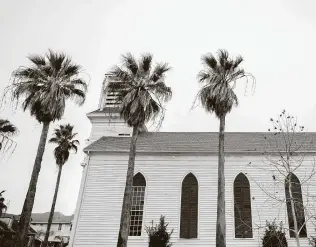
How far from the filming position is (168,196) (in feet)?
83.0

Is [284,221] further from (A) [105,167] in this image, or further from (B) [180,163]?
(A) [105,167]

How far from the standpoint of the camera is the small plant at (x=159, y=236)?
75.7 ft

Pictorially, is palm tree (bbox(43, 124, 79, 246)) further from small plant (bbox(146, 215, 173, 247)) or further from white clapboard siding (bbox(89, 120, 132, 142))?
small plant (bbox(146, 215, 173, 247))

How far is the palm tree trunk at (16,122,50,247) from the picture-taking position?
15.4 meters

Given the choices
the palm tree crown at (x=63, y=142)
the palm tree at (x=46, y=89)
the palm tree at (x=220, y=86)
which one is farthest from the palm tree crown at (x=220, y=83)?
the palm tree crown at (x=63, y=142)

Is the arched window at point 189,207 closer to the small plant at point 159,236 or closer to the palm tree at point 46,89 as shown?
the small plant at point 159,236

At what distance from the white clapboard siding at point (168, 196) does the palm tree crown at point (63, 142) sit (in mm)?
8492

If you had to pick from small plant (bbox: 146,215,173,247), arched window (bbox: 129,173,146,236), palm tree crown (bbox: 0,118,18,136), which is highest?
palm tree crown (bbox: 0,118,18,136)

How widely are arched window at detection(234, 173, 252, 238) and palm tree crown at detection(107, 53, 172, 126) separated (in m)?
9.14

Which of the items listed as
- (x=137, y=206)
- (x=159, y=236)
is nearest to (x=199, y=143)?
(x=137, y=206)

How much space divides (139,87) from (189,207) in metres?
9.83

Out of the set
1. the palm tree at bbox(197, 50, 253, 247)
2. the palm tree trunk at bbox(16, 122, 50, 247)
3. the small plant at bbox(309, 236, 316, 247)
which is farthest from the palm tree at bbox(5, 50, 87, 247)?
the small plant at bbox(309, 236, 316, 247)

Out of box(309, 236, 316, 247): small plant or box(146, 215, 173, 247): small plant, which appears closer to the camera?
box(309, 236, 316, 247): small plant

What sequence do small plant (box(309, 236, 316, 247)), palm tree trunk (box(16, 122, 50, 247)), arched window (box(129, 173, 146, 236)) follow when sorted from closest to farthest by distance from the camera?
palm tree trunk (box(16, 122, 50, 247)) < small plant (box(309, 236, 316, 247)) < arched window (box(129, 173, 146, 236))
